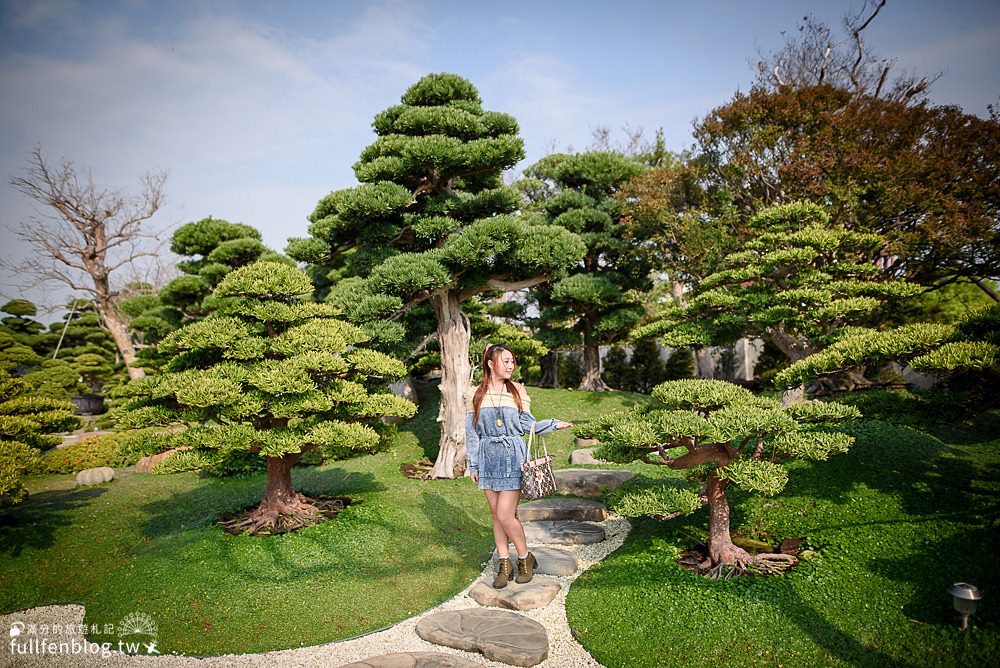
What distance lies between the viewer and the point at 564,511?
6590mm

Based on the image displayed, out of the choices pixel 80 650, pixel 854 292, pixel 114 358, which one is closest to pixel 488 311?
pixel 854 292

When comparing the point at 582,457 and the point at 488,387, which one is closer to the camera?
the point at 488,387

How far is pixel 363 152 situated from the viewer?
8.69 meters

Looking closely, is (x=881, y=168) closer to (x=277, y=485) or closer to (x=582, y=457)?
(x=582, y=457)

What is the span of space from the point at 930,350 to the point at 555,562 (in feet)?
12.3

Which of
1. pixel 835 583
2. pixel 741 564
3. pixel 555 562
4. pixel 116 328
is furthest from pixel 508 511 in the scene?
pixel 116 328

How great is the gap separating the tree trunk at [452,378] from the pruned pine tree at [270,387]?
8.54 ft

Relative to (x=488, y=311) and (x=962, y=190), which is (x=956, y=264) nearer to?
(x=962, y=190)

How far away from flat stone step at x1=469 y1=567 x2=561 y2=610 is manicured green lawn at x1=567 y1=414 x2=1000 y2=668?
0.24m

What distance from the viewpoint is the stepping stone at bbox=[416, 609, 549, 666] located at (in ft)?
11.9

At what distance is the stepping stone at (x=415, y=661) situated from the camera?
11.6 ft

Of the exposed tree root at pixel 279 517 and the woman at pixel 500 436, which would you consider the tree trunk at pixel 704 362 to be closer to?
the exposed tree root at pixel 279 517

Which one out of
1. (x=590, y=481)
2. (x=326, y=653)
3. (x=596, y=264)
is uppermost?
(x=596, y=264)

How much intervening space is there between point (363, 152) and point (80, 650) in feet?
23.7
